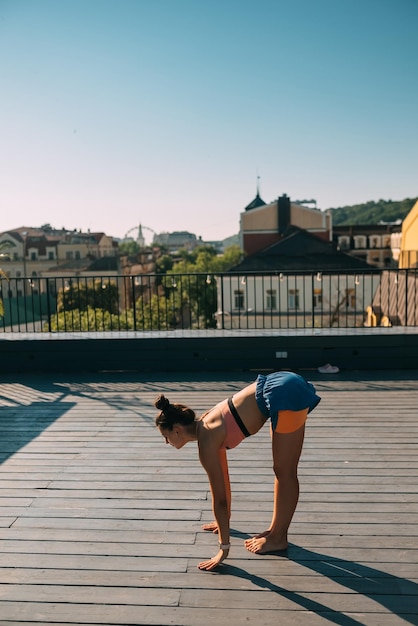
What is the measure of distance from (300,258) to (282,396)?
40.1 m

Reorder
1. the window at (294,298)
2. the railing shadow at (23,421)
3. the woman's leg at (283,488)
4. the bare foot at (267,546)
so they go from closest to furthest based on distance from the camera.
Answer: the woman's leg at (283,488)
the bare foot at (267,546)
the railing shadow at (23,421)
the window at (294,298)

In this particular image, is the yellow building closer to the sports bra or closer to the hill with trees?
the sports bra

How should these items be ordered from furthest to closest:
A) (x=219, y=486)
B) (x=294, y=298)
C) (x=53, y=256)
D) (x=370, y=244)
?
(x=370, y=244), (x=53, y=256), (x=294, y=298), (x=219, y=486)

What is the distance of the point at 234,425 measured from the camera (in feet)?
9.04

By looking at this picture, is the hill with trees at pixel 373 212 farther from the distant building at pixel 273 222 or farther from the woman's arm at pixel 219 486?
the woman's arm at pixel 219 486

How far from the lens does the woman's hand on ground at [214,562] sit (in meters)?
2.76

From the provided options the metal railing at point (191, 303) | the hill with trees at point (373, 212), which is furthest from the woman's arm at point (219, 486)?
the hill with trees at point (373, 212)

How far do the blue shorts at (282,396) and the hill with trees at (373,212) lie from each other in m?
112

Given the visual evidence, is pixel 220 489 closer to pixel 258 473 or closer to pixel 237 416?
pixel 237 416

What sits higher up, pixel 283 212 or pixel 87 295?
pixel 283 212

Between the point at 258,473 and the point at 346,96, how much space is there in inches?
1088

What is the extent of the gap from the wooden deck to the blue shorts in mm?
804

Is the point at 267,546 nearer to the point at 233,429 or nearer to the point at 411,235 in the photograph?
the point at 233,429

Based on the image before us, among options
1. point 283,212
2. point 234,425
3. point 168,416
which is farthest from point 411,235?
point 283,212
